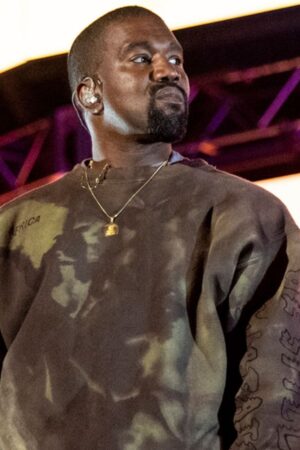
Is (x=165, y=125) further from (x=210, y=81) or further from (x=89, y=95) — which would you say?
(x=210, y=81)

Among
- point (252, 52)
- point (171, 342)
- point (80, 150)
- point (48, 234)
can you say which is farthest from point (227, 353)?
point (80, 150)

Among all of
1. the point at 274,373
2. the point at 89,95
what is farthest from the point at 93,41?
the point at 274,373

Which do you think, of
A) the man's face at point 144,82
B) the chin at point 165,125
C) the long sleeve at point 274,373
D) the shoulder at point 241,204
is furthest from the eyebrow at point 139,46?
the long sleeve at point 274,373

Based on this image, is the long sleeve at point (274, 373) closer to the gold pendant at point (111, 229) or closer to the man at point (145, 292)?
the man at point (145, 292)

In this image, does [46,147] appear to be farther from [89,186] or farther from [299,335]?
[299,335]

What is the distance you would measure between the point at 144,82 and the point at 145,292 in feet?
1.17

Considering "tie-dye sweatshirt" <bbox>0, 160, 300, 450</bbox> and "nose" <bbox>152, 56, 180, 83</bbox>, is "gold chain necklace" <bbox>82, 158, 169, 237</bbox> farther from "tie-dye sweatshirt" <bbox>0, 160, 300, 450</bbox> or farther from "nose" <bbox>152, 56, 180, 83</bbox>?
"nose" <bbox>152, 56, 180, 83</bbox>

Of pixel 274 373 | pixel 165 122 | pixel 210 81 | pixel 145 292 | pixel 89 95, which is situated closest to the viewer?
pixel 274 373

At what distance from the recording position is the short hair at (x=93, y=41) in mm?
1901

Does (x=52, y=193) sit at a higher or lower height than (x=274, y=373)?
higher

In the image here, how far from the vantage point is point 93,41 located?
1918mm

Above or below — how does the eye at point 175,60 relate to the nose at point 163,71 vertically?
below

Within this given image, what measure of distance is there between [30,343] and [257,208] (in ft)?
1.32

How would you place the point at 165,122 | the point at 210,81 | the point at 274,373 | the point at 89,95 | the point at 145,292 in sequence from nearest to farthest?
1. the point at 274,373
2. the point at 145,292
3. the point at 165,122
4. the point at 89,95
5. the point at 210,81
